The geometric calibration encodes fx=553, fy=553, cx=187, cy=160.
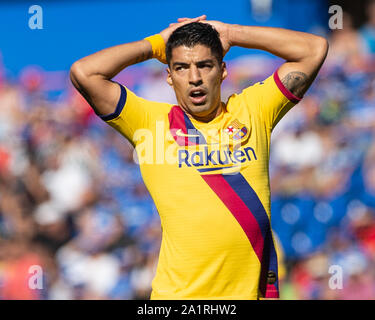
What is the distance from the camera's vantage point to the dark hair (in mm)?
2904

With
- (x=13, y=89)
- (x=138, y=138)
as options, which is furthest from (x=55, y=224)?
(x=138, y=138)

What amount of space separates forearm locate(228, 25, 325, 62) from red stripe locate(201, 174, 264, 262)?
796mm

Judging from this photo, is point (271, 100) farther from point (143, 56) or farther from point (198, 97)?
point (143, 56)

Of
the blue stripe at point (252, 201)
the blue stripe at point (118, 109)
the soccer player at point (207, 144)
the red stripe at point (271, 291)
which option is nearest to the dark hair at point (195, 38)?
the soccer player at point (207, 144)

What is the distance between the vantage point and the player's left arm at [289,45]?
3.02 meters

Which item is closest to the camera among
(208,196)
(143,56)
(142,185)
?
(208,196)

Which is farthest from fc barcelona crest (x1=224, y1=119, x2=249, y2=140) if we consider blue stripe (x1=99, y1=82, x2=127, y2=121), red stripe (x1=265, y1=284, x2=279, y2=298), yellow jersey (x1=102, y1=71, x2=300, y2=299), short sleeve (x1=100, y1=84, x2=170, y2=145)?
red stripe (x1=265, y1=284, x2=279, y2=298)

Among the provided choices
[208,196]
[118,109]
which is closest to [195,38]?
[118,109]

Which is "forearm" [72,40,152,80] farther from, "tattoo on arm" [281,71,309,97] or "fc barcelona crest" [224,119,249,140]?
"tattoo on arm" [281,71,309,97]

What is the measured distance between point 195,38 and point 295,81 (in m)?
0.59

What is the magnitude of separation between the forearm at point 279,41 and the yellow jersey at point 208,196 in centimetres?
37

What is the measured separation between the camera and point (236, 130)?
2.88 meters

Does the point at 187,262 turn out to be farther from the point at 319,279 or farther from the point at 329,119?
the point at 329,119
